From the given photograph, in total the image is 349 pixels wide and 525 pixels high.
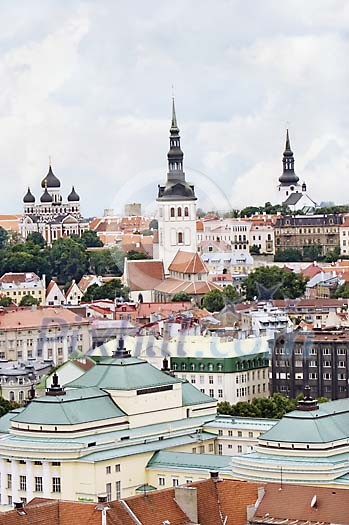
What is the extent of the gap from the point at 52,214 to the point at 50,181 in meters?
7.48

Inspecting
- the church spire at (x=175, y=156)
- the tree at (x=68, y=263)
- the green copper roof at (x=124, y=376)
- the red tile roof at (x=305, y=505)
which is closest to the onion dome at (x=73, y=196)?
the tree at (x=68, y=263)

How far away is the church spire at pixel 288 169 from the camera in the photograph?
610 ft

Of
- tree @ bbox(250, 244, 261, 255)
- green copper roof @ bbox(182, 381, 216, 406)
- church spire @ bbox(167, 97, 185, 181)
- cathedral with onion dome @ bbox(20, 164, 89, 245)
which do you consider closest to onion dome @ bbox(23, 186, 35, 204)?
cathedral with onion dome @ bbox(20, 164, 89, 245)

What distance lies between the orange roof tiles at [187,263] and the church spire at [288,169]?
71.4m

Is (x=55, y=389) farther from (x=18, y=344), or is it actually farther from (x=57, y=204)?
(x=57, y=204)

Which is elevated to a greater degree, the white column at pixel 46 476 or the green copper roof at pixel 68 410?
the green copper roof at pixel 68 410

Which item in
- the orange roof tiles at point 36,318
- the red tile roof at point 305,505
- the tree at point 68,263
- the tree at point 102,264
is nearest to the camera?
the red tile roof at point 305,505

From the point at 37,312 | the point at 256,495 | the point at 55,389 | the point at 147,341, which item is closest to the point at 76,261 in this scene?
the point at 37,312

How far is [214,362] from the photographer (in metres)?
74.8

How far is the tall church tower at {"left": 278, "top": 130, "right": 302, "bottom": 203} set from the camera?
18588 centimetres

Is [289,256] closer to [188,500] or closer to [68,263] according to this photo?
[68,263]

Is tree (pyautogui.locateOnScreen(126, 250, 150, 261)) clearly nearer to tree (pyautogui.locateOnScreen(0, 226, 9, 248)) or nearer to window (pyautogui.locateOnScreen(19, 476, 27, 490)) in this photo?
tree (pyautogui.locateOnScreen(0, 226, 9, 248))

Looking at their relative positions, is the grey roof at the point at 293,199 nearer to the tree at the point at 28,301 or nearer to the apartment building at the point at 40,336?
the tree at the point at 28,301

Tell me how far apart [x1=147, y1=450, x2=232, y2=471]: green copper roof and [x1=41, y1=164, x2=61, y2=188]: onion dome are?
444ft
